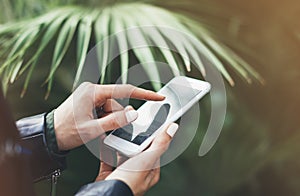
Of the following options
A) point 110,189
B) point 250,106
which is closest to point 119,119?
point 110,189

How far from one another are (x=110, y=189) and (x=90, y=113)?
0.47 feet

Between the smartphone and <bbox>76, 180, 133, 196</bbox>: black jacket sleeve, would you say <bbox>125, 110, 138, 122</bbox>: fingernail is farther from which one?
<bbox>76, 180, 133, 196</bbox>: black jacket sleeve

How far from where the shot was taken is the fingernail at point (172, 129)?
979 mm

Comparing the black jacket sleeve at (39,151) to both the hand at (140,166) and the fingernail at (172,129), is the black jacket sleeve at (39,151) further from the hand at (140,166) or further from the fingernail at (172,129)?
the fingernail at (172,129)

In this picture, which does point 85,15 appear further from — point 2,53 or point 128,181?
point 128,181

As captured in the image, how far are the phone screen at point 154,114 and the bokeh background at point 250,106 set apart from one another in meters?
0.04

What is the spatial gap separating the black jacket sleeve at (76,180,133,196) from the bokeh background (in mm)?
23

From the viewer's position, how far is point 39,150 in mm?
1019

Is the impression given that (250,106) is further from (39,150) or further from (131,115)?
(39,150)

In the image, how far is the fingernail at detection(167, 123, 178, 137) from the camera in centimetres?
98

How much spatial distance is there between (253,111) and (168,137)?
16cm

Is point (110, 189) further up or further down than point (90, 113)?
further down

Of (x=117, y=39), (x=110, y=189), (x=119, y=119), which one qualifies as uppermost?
(x=117, y=39)

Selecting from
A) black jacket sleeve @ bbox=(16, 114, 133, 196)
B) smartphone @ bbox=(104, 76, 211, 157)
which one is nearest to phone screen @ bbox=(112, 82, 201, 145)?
smartphone @ bbox=(104, 76, 211, 157)
